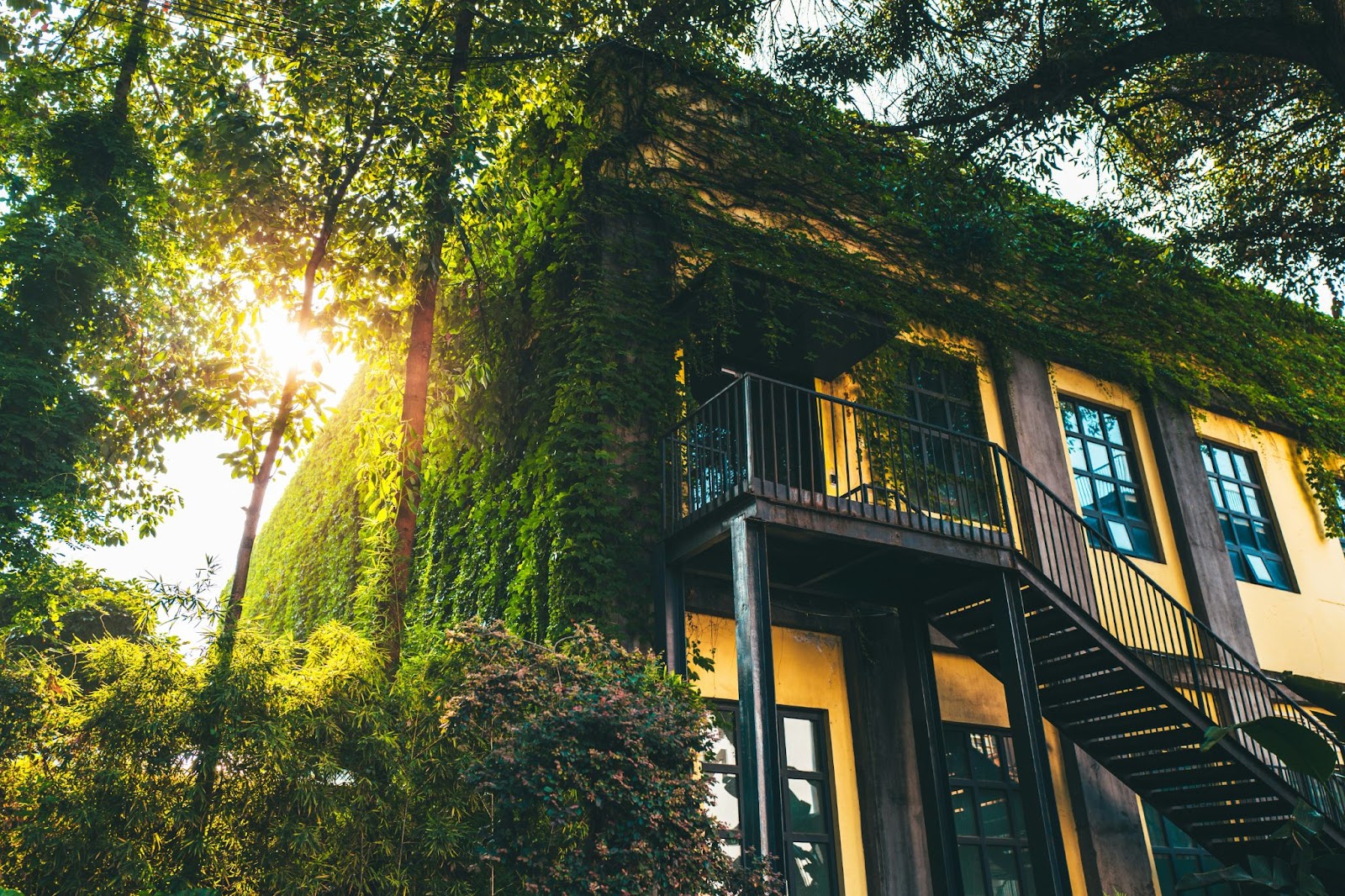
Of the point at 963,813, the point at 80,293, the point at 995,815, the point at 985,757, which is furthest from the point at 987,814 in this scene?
the point at 80,293

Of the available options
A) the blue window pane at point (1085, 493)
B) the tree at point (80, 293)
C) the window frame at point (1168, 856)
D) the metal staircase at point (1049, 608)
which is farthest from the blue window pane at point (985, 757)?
the tree at point (80, 293)

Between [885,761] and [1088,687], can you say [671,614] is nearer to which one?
[885,761]

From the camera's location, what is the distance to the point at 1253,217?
382 inches

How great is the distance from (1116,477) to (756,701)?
7.16 m

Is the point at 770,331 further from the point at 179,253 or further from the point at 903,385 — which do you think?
the point at 179,253

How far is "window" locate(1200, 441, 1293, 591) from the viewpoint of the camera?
1166 centimetres

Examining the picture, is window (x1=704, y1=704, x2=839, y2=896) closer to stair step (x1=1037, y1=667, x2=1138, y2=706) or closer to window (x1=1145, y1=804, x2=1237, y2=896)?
stair step (x1=1037, y1=667, x2=1138, y2=706)

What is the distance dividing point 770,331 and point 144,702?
20.2ft

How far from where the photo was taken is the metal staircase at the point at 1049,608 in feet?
23.7

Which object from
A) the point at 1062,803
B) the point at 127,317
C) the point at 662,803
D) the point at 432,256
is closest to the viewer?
the point at 662,803

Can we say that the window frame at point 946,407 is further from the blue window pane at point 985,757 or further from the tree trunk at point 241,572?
the tree trunk at point 241,572

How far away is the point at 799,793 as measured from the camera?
765cm

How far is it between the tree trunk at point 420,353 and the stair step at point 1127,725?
19.9 feet

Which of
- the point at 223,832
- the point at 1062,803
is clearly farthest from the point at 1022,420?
the point at 223,832
